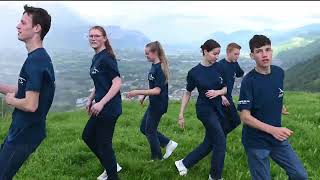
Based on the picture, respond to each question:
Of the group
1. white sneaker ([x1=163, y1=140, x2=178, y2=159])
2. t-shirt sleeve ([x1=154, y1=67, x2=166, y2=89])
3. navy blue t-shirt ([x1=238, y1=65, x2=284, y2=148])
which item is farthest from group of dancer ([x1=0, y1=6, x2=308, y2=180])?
white sneaker ([x1=163, y1=140, x2=178, y2=159])

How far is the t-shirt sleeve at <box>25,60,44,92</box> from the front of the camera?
19.4 ft

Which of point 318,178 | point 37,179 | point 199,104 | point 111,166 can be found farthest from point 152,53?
point 318,178

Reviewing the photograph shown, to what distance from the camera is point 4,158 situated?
6.18 meters

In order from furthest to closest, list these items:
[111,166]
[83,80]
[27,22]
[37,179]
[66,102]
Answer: [83,80], [66,102], [37,179], [111,166], [27,22]

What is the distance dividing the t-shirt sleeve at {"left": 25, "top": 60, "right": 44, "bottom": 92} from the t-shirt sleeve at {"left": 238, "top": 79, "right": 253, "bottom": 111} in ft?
9.21

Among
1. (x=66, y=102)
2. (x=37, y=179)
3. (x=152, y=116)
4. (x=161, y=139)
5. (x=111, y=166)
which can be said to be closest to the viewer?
(x=111, y=166)

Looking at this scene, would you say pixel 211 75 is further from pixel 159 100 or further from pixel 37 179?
pixel 37 179

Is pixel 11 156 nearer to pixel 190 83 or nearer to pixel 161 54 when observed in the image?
pixel 190 83

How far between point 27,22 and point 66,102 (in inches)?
5868

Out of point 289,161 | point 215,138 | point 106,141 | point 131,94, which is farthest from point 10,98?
point 215,138

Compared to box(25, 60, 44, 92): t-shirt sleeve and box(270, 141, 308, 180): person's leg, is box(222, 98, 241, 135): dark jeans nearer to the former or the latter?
box(270, 141, 308, 180): person's leg

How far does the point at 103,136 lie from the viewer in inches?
326

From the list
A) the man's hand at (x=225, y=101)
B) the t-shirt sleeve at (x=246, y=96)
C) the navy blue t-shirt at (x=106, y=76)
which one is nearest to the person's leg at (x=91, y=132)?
the navy blue t-shirt at (x=106, y=76)

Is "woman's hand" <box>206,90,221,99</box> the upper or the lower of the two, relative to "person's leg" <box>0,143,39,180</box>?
upper
